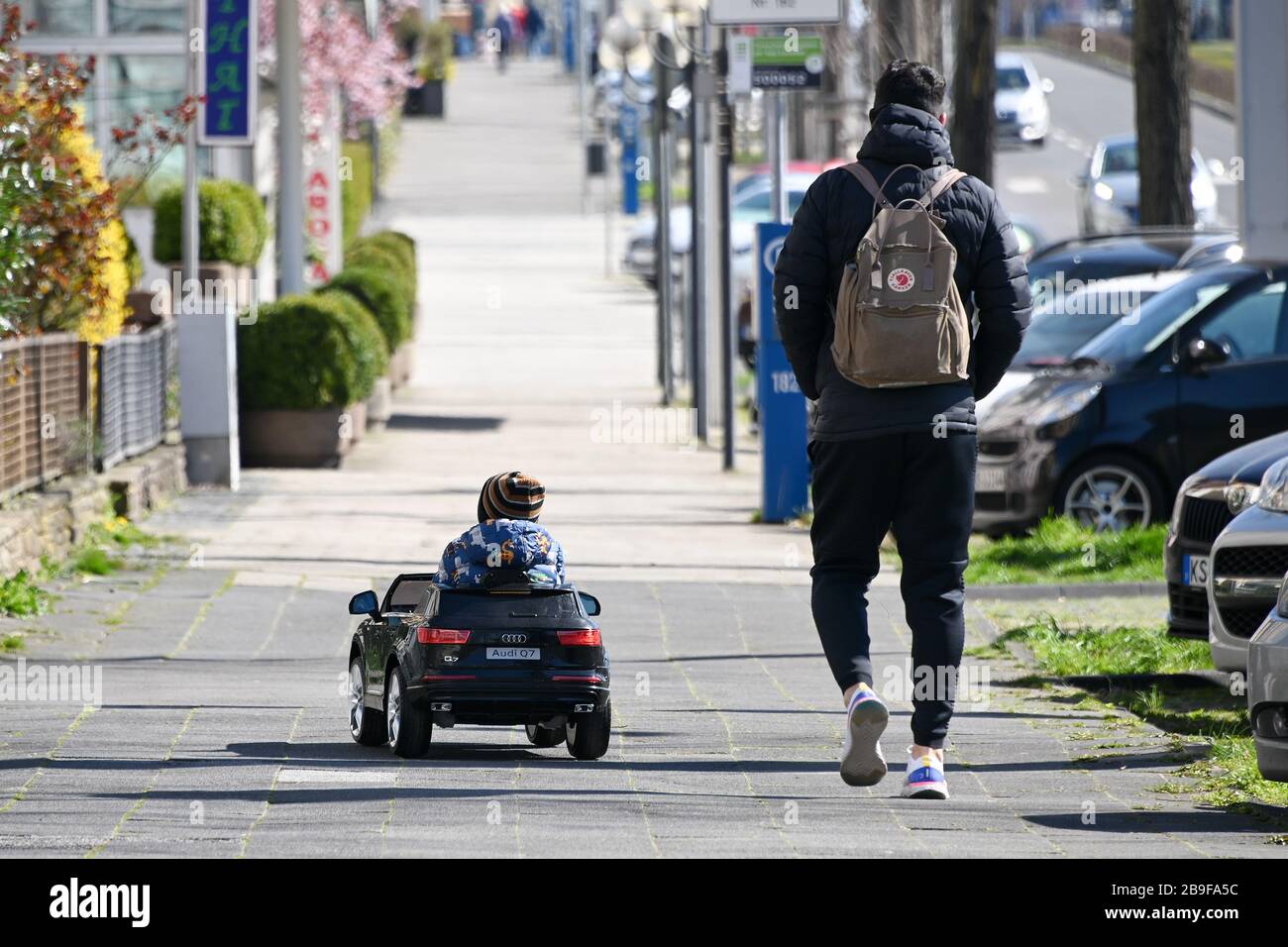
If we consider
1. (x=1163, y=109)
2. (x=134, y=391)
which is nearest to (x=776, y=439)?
(x=134, y=391)

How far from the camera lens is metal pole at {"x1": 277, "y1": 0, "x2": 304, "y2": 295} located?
2217 centimetres

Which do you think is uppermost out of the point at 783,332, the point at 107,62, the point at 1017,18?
the point at 1017,18

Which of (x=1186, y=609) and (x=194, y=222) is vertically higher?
(x=194, y=222)

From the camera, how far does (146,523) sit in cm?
1537

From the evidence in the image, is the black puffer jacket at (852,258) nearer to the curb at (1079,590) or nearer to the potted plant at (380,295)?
the curb at (1079,590)

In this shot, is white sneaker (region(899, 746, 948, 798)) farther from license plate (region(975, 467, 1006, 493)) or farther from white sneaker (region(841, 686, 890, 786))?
license plate (region(975, 467, 1006, 493))

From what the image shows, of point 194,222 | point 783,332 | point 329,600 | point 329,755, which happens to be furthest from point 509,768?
point 194,222

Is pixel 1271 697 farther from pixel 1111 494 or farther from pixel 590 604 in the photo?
pixel 1111 494

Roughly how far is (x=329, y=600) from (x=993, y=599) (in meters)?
3.57

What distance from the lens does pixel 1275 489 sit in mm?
8867

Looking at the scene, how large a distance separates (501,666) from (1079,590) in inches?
222

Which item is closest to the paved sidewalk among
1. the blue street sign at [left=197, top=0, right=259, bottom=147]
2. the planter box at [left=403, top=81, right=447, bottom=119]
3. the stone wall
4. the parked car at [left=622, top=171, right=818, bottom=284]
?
the stone wall

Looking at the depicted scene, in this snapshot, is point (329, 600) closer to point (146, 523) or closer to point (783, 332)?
point (146, 523)

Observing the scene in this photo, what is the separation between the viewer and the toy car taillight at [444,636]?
785 centimetres
